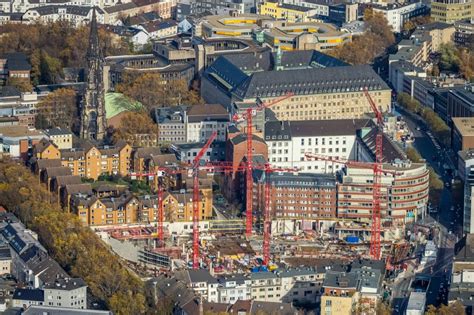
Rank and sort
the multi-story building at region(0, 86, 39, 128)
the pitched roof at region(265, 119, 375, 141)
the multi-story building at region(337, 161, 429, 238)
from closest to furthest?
the multi-story building at region(337, 161, 429, 238)
the pitched roof at region(265, 119, 375, 141)
the multi-story building at region(0, 86, 39, 128)

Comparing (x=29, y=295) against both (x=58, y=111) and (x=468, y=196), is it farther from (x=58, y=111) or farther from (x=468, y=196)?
(x=58, y=111)

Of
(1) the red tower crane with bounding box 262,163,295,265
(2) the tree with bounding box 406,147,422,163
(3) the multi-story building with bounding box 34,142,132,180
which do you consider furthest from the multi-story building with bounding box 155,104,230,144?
(2) the tree with bounding box 406,147,422,163

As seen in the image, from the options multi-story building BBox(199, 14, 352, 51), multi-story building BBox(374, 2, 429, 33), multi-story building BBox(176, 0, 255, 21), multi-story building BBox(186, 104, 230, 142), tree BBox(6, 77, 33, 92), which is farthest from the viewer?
multi-story building BBox(176, 0, 255, 21)

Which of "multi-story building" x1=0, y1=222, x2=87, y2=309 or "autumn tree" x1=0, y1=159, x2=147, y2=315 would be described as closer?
"multi-story building" x1=0, y1=222, x2=87, y2=309

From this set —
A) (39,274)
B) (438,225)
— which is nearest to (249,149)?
(438,225)

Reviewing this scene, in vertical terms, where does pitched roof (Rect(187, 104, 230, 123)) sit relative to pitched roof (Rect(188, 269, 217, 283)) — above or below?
above

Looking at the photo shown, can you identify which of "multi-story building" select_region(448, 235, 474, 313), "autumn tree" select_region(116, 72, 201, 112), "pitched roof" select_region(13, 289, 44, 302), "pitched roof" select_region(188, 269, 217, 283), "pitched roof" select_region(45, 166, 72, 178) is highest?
"autumn tree" select_region(116, 72, 201, 112)

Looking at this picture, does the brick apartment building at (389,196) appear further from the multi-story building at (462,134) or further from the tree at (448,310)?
the tree at (448,310)

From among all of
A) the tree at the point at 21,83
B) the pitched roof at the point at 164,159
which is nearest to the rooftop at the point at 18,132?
the pitched roof at the point at 164,159

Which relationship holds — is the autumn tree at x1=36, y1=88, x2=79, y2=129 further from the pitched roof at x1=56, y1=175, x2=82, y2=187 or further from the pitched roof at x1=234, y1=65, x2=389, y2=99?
the pitched roof at x1=56, y1=175, x2=82, y2=187
